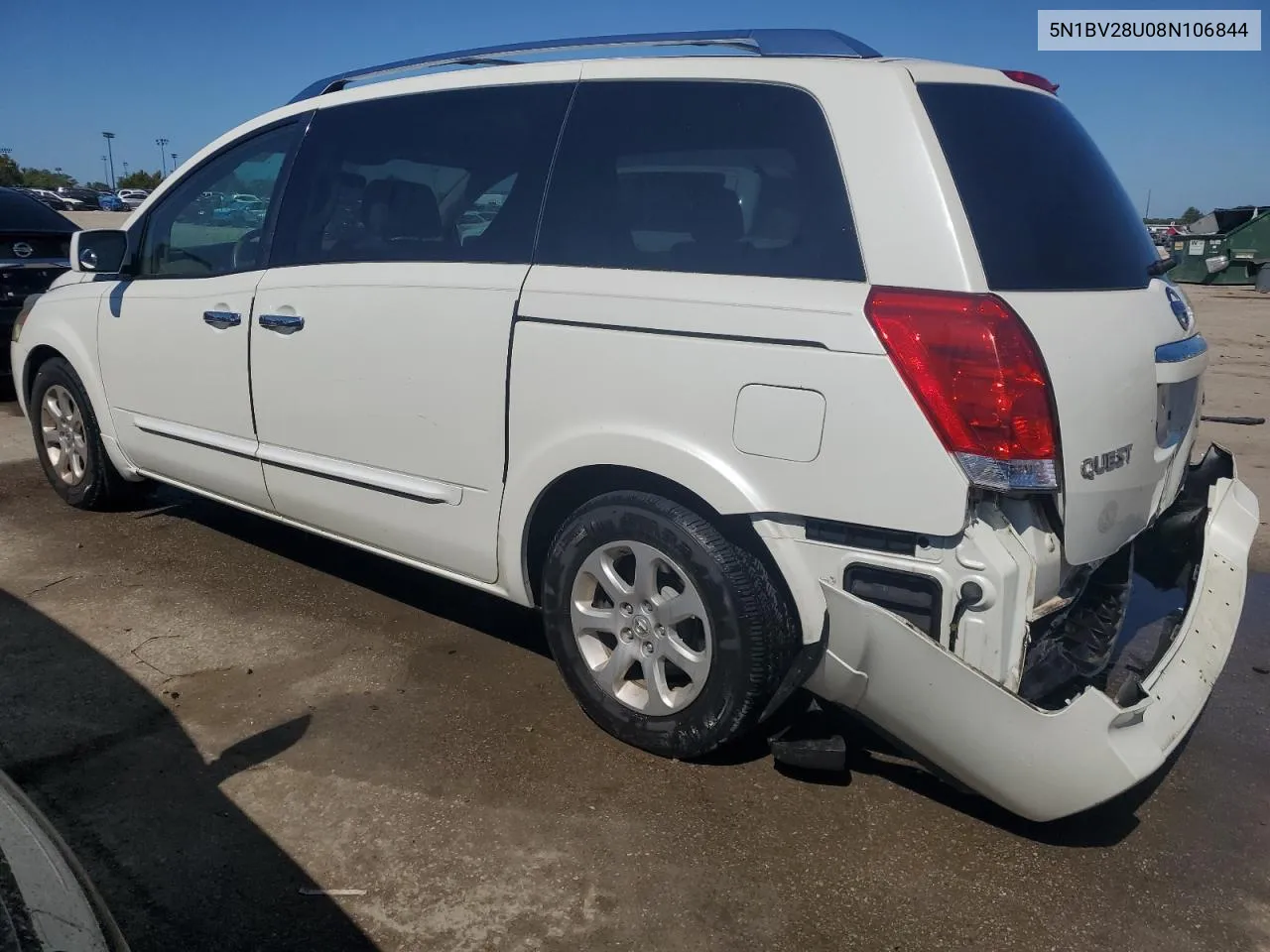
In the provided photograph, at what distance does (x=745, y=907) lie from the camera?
8.33 ft

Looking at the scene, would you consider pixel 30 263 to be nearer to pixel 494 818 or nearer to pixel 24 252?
pixel 24 252

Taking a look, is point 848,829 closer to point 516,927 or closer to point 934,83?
point 516,927

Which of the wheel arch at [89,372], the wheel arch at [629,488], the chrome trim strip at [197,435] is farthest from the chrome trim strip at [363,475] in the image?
the wheel arch at [89,372]

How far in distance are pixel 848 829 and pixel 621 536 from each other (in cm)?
100

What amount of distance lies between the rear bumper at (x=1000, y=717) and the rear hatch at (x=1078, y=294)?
0.41 meters

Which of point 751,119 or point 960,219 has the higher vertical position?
point 751,119

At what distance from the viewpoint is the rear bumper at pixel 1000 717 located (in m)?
2.43

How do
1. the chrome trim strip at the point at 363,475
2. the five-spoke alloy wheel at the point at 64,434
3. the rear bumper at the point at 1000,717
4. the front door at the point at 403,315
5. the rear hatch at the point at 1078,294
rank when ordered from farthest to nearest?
the five-spoke alloy wheel at the point at 64,434 → the chrome trim strip at the point at 363,475 → the front door at the point at 403,315 → the rear hatch at the point at 1078,294 → the rear bumper at the point at 1000,717

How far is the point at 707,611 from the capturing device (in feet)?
9.41

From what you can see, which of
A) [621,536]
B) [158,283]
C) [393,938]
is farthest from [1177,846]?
[158,283]

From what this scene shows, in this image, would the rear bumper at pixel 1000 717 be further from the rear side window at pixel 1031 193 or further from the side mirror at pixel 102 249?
the side mirror at pixel 102 249

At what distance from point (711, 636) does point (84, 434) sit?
3.73 metres

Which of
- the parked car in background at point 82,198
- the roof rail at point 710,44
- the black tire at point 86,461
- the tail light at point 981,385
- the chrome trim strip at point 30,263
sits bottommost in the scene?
the black tire at point 86,461

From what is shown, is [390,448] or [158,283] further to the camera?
[158,283]
